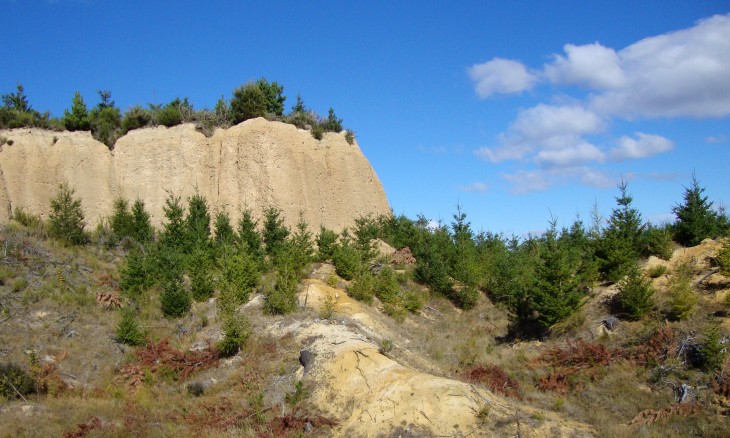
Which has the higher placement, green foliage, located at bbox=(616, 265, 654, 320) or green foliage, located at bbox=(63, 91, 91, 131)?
green foliage, located at bbox=(63, 91, 91, 131)

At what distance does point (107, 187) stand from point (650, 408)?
24208 millimetres

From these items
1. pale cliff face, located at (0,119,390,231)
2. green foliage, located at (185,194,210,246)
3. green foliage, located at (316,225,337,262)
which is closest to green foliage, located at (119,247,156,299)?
green foliage, located at (185,194,210,246)

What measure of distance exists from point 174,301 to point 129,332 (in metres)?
2.15

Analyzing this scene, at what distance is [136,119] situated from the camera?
28.0 meters

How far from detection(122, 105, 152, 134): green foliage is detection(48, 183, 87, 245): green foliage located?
5814 mm

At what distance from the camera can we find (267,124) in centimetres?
2778

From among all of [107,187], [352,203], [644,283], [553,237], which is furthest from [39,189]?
[644,283]

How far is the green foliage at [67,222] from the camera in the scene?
22.1 m

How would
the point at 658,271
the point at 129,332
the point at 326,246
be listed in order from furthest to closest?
1. the point at 326,246
2. the point at 658,271
3. the point at 129,332

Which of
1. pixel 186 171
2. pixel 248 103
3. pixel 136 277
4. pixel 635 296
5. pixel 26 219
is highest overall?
pixel 248 103

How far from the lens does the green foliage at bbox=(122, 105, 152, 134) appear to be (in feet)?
91.3

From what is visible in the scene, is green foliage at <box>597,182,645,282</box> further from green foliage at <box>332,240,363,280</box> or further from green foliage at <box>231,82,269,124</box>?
green foliage at <box>231,82,269,124</box>

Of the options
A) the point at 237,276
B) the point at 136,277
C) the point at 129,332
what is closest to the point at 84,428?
the point at 129,332

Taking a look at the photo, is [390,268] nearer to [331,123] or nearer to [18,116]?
[331,123]
